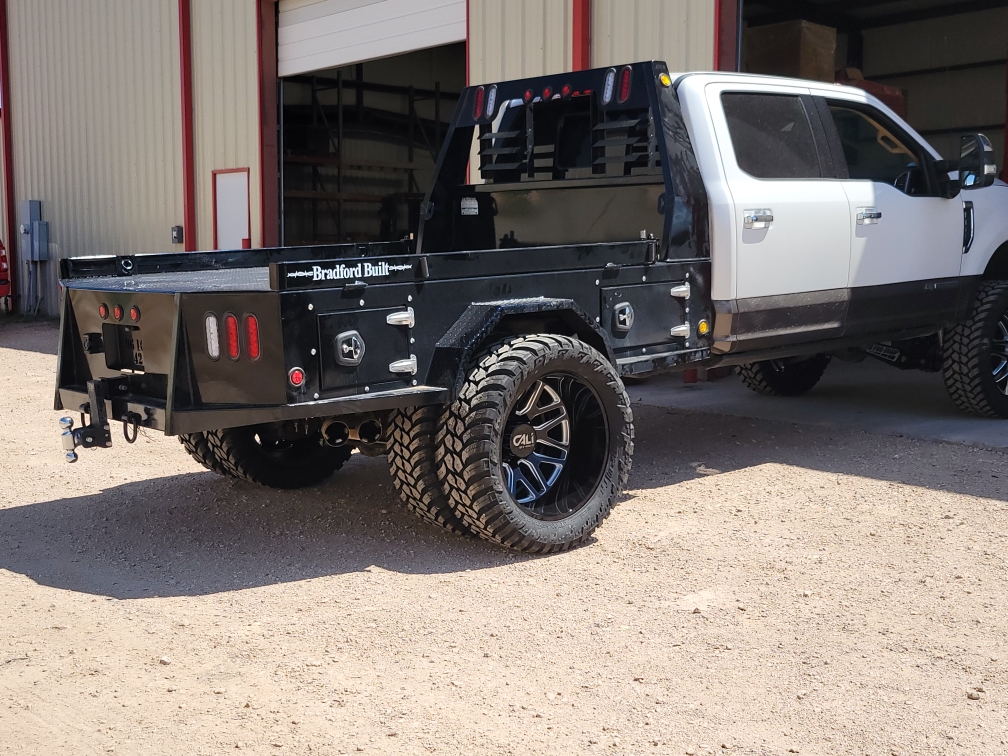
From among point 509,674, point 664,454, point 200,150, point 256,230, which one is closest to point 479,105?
point 664,454

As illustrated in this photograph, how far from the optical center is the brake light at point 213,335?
414cm

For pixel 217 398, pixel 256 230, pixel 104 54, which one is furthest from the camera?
pixel 104 54

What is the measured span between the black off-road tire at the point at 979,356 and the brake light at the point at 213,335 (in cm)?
499

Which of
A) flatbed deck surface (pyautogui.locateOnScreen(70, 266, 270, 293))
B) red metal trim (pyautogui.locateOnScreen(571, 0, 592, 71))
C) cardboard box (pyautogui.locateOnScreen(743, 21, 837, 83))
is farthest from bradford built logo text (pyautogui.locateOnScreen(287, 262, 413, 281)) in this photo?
cardboard box (pyautogui.locateOnScreen(743, 21, 837, 83))

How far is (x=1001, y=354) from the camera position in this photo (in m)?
7.43

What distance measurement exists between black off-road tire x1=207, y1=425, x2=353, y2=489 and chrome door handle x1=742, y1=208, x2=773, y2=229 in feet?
7.74

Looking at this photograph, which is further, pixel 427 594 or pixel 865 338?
pixel 865 338

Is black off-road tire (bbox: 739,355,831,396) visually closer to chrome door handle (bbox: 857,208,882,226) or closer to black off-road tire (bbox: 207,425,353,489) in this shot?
chrome door handle (bbox: 857,208,882,226)

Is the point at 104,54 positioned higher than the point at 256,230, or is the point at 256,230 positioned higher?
the point at 104,54

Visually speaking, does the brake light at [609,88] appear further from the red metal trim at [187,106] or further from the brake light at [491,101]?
the red metal trim at [187,106]

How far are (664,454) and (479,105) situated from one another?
2.30 meters

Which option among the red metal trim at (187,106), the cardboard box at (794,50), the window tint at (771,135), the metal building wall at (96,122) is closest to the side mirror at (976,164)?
the window tint at (771,135)

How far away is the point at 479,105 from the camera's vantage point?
6406 millimetres

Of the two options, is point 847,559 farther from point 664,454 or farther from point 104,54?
point 104,54
